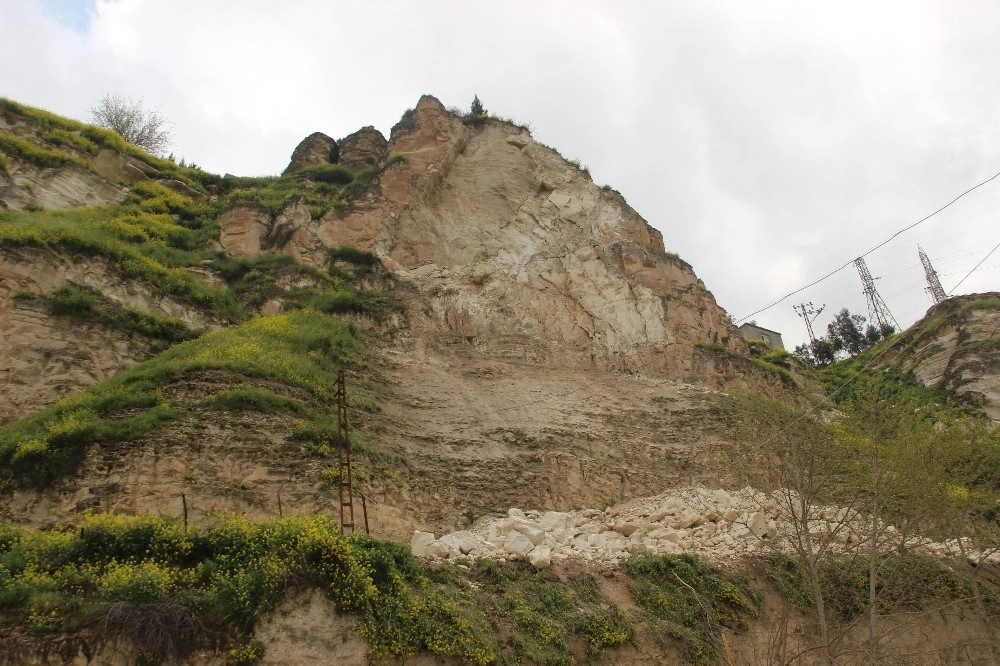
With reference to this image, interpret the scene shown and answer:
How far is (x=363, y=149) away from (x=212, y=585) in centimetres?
2363

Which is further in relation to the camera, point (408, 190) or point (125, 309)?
point (408, 190)

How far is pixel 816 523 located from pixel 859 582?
1.36 m

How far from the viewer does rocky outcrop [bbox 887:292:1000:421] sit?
2867cm

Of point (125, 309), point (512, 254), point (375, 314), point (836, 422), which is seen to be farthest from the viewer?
point (512, 254)

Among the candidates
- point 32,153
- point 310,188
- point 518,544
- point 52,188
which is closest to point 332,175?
point 310,188

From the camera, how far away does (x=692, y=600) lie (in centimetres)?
1289

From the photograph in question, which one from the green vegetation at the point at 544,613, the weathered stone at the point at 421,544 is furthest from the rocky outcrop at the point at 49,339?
the green vegetation at the point at 544,613

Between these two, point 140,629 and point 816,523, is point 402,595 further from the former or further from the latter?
point 816,523

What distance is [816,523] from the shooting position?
14.6 metres

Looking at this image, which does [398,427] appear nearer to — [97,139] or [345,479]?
[345,479]

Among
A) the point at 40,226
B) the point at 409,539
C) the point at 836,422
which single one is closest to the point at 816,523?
the point at 836,422

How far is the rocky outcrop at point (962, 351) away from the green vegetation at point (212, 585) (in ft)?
82.0

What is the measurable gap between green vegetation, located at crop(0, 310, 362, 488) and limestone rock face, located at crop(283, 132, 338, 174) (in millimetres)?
12355

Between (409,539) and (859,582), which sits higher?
(409,539)
